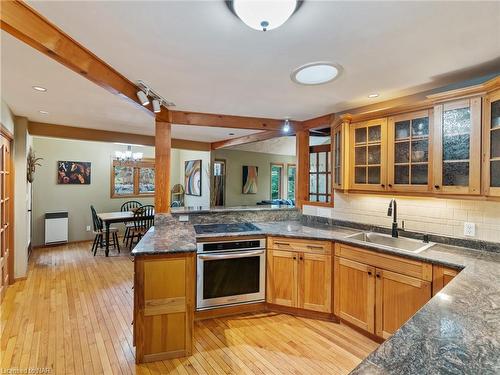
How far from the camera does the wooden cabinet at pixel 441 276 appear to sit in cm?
188

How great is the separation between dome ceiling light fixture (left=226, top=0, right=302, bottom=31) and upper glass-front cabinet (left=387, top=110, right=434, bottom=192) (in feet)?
5.43

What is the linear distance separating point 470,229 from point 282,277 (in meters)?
1.78

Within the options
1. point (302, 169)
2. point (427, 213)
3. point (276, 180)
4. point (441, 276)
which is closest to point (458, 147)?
point (427, 213)

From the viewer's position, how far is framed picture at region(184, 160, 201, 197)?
23.3 ft

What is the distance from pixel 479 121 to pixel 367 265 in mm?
1428

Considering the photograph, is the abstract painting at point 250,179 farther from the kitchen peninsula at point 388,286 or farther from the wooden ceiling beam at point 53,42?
the wooden ceiling beam at point 53,42

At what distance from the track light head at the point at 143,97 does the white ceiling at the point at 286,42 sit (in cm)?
15

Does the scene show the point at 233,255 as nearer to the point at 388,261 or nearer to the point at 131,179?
the point at 388,261

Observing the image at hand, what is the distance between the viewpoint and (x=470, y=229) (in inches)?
87.7

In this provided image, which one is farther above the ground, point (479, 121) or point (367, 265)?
point (479, 121)

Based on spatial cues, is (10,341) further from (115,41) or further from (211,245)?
(115,41)

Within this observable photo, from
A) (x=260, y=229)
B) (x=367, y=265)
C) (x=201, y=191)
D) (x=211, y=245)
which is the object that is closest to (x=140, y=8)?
(x=211, y=245)

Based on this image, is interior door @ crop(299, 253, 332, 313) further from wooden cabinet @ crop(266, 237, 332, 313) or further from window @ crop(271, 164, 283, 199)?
window @ crop(271, 164, 283, 199)

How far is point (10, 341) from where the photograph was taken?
7.61 ft
